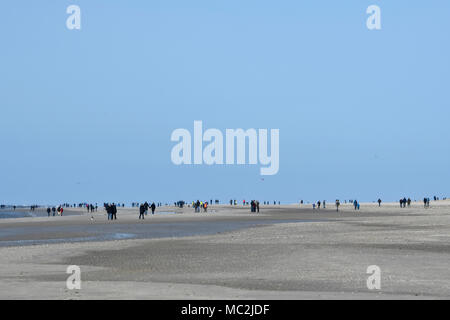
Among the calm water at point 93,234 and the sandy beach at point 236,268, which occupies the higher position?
the sandy beach at point 236,268

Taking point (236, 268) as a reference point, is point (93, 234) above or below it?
below

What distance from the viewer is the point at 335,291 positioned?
604 inches

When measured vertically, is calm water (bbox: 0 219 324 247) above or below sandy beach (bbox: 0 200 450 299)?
below

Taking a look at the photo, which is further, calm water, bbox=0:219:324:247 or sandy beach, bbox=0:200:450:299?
calm water, bbox=0:219:324:247

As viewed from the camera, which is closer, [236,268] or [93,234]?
[236,268]

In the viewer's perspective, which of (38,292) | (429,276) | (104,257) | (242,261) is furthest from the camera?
(104,257)

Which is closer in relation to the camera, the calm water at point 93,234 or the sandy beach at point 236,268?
the sandy beach at point 236,268
